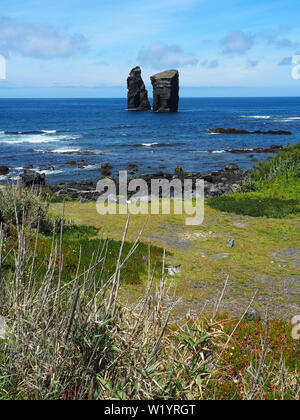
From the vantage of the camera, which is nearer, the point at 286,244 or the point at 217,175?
the point at 286,244

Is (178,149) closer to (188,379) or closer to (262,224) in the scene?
(262,224)

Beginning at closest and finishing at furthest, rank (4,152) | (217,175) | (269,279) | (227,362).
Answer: (227,362) → (269,279) → (217,175) → (4,152)

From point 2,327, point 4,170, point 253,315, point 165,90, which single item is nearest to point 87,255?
point 253,315

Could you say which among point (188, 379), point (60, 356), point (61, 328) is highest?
point (61, 328)

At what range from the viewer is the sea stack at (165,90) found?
133 metres

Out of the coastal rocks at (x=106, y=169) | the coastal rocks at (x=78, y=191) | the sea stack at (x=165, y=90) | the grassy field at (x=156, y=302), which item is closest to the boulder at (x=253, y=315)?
the grassy field at (x=156, y=302)

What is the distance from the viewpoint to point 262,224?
15680 millimetres

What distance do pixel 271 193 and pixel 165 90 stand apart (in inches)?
4826

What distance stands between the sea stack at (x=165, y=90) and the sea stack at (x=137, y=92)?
12.8m

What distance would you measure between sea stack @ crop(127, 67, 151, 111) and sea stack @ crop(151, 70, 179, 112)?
1280cm

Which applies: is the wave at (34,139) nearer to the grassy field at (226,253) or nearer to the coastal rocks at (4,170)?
the coastal rocks at (4,170)

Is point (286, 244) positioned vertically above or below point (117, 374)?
below

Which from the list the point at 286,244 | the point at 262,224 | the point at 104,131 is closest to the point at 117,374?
the point at 286,244

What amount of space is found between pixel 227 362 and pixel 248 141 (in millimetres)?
61038
